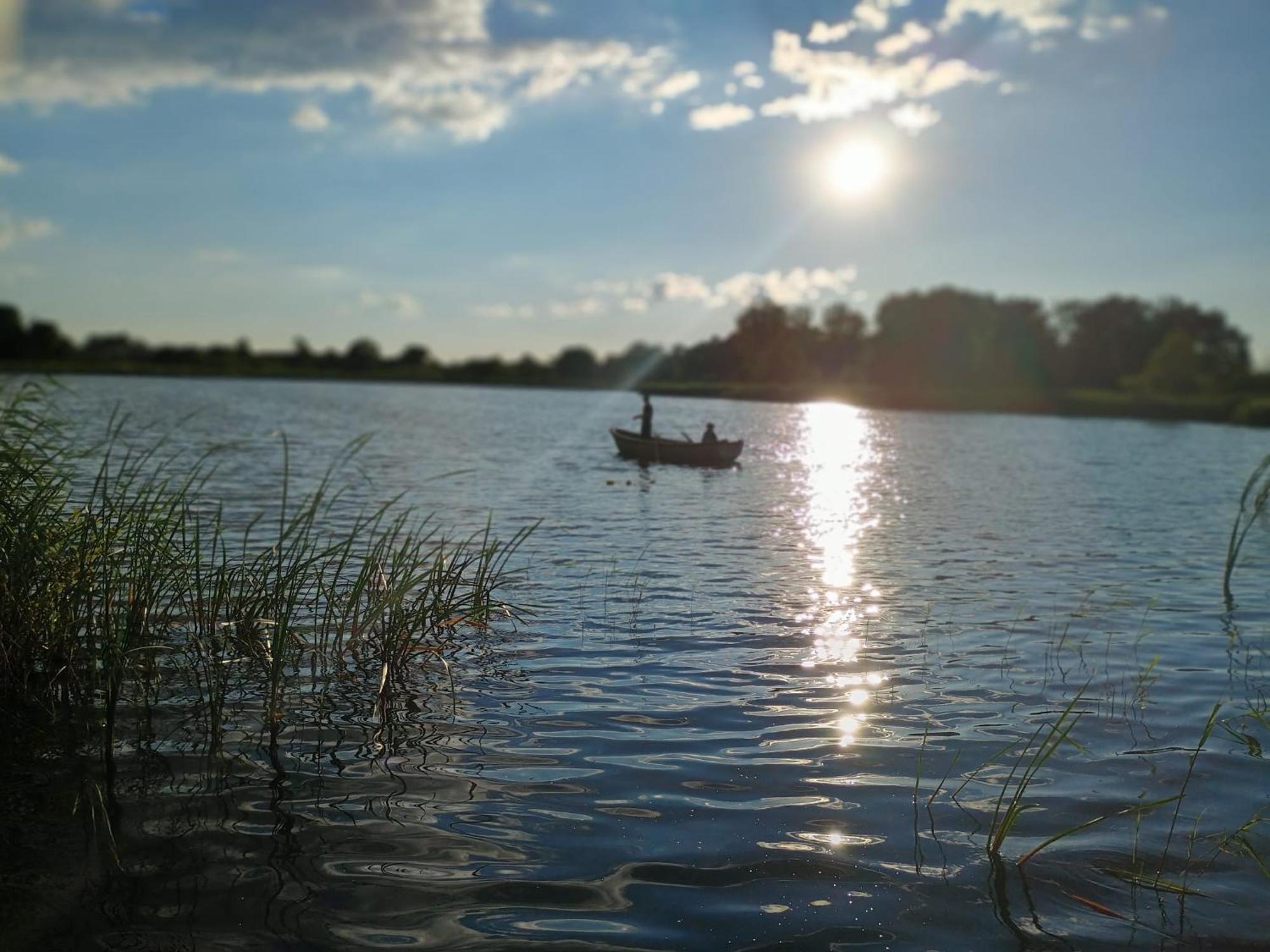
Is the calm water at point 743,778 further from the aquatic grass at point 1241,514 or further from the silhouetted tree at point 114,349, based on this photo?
the silhouetted tree at point 114,349

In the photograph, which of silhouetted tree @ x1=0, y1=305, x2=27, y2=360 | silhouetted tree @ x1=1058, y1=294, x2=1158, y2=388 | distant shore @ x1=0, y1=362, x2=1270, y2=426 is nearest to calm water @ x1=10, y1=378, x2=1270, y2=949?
distant shore @ x1=0, y1=362, x2=1270, y2=426

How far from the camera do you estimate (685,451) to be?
39.9 meters

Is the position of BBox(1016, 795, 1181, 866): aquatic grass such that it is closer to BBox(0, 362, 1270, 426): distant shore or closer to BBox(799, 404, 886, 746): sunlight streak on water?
BBox(799, 404, 886, 746): sunlight streak on water

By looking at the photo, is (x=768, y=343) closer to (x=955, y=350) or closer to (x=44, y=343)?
(x=955, y=350)

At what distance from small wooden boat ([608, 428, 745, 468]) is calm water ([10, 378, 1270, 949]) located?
774 inches

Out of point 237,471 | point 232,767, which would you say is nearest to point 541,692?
point 232,767

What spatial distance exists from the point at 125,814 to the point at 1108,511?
27.1 meters

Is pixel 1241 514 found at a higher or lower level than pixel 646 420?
lower

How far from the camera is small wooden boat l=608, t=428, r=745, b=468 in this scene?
130ft

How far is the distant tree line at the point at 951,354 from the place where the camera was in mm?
123438

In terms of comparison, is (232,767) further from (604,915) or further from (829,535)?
(829,535)

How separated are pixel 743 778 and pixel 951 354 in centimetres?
12375

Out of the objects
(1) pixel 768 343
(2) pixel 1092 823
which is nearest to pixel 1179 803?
(2) pixel 1092 823

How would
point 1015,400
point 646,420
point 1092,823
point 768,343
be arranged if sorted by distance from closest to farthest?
point 1092,823
point 646,420
point 768,343
point 1015,400
